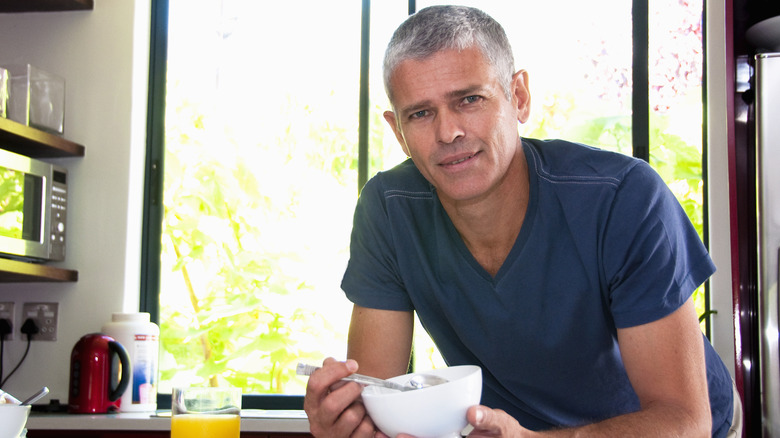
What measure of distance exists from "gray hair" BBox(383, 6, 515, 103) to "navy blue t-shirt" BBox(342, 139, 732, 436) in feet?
0.62

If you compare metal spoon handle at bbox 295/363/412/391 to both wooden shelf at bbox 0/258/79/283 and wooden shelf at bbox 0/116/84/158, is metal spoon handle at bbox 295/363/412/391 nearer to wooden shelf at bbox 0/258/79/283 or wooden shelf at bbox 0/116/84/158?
wooden shelf at bbox 0/258/79/283

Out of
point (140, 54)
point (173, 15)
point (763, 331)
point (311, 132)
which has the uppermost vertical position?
point (173, 15)

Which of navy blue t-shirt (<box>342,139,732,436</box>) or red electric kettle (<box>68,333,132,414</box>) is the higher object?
navy blue t-shirt (<box>342,139,732,436</box>)

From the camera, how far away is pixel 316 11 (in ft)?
9.78

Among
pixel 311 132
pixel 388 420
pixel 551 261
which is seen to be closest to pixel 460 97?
pixel 551 261

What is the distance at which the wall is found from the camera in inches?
105

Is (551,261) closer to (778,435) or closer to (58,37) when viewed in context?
(778,435)

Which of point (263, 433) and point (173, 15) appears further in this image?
point (173, 15)

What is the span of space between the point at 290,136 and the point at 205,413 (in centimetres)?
208

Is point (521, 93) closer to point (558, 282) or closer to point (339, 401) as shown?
point (558, 282)

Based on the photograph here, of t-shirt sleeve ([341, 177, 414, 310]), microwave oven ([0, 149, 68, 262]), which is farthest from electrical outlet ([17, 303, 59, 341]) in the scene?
t-shirt sleeve ([341, 177, 414, 310])

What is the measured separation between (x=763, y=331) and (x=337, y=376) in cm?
165

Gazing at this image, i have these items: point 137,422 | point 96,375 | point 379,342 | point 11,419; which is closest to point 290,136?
point 96,375

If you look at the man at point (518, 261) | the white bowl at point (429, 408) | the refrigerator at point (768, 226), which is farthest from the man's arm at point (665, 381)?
the refrigerator at point (768, 226)
